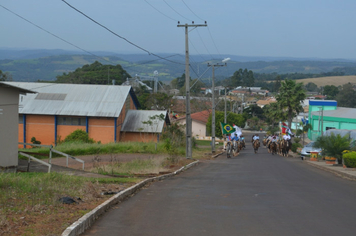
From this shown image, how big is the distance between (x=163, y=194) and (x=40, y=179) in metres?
3.41

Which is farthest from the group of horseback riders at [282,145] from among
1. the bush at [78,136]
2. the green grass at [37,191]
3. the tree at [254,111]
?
the tree at [254,111]

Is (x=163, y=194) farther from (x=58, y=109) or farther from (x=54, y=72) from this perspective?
(x=54, y=72)

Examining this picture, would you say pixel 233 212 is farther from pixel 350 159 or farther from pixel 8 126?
pixel 350 159

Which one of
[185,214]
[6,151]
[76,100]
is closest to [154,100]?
[76,100]

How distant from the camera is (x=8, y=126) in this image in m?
Result: 15.7

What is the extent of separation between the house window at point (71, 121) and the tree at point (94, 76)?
152 feet

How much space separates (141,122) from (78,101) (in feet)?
24.6

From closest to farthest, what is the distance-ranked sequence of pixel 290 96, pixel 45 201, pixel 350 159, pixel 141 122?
pixel 45 201
pixel 350 159
pixel 141 122
pixel 290 96

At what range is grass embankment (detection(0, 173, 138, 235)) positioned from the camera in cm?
706

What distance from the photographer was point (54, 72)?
501 feet

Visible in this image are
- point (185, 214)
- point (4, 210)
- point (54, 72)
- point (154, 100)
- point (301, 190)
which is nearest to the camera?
point (4, 210)

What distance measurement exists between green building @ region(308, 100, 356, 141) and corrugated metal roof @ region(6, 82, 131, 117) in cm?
2599

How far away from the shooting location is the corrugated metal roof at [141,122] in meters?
47.2

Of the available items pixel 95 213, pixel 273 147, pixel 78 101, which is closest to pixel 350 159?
pixel 95 213
